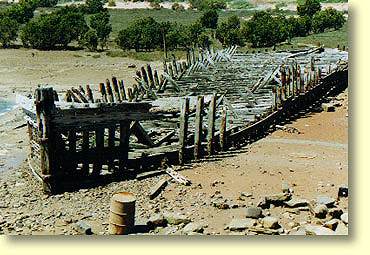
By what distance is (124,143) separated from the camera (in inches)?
327

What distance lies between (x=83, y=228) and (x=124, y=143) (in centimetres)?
221

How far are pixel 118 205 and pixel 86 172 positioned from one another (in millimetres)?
1941

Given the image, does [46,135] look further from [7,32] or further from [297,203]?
[7,32]

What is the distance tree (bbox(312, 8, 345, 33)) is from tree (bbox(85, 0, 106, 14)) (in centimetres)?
285

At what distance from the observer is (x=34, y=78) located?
64.0ft

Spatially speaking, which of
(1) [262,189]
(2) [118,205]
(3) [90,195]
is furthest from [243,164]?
(2) [118,205]

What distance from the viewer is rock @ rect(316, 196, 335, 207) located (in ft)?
21.7

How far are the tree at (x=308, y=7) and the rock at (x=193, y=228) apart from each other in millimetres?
2835

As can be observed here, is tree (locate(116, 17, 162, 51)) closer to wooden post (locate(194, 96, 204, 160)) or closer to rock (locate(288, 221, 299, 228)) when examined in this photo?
wooden post (locate(194, 96, 204, 160))

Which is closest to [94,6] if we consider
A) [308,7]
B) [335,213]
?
[308,7]

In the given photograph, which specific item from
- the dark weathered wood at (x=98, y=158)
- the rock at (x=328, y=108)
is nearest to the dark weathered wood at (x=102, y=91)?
the dark weathered wood at (x=98, y=158)

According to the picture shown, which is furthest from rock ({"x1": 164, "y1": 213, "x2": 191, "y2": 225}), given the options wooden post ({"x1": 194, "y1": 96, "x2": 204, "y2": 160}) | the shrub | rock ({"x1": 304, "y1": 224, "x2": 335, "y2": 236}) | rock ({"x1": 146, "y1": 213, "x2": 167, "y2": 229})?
the shrub

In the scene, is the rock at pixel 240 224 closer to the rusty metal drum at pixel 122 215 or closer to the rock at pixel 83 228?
the rusty metal drum at pixel 122 215

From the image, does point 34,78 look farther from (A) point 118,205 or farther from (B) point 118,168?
(A) point 118,205
